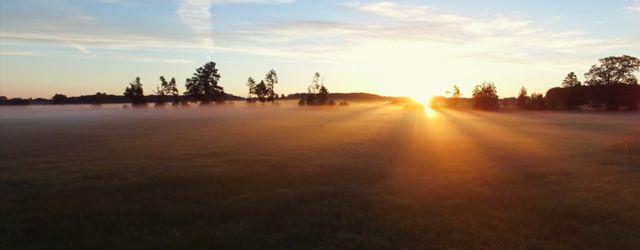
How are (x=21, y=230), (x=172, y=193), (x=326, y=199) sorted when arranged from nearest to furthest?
(x=21, y=230), (x=326, y=199), (x=172, y=193)

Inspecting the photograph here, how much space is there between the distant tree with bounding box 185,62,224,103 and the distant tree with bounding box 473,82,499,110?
221ft

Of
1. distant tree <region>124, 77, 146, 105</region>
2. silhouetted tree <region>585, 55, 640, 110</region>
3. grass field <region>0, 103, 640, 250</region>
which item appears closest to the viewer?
grass field <region>0, 103, 640, 250</region>

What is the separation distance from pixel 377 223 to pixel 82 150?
23978 mm

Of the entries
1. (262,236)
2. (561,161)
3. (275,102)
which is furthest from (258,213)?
(275,102)

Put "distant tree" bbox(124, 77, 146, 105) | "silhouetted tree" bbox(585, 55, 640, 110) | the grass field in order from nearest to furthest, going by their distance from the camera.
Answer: the grass field
"silhouetted tree" bbox(585, 55, 640, 110)
"distant tree" bbox(124, 77, 146, 105)

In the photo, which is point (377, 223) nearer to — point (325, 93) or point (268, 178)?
point (268, 178)

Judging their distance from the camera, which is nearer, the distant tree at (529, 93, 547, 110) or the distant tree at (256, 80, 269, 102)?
the distant tree at (529, 93, 547, 110)

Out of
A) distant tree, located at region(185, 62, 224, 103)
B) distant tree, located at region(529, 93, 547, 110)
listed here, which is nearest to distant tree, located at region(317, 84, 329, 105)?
distant tree, located at region(185, 62, 224, 103)

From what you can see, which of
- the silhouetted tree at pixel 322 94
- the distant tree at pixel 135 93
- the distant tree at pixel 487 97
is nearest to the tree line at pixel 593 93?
the distant tree at pixel 487 97

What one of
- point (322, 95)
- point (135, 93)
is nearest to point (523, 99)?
point (322, 95)

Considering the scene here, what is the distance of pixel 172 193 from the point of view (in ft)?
57.0

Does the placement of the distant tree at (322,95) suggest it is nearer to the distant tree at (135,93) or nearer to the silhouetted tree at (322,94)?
the silhouetted tree at (322,94)

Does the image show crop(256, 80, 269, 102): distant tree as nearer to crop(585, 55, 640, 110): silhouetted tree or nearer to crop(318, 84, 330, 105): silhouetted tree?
crop(318, 84, 330, 105): silhouetted tree

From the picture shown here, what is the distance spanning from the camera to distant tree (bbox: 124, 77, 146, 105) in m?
146
